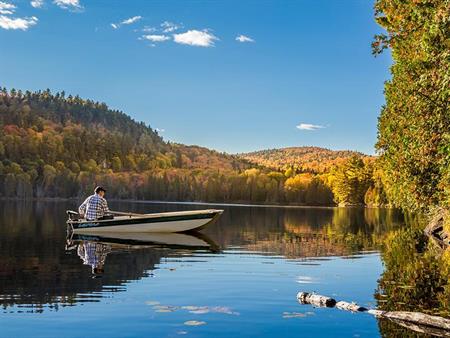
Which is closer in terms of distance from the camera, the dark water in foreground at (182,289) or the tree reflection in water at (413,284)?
the dark water in foreground at (182,289)

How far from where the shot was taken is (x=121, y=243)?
38719 millimetres

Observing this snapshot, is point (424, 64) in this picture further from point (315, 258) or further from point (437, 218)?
point (437, 218)

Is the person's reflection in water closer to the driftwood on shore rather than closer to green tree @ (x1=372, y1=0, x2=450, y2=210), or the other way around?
the driftwood on shore

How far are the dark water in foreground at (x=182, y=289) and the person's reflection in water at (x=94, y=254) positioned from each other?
19 centimetres

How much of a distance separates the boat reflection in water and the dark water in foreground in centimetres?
19

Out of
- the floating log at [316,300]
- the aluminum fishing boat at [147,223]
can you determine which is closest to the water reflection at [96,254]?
the aluminum fishing boat at [147,223]

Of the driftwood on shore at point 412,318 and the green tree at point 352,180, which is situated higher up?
the green tree at point 352,180

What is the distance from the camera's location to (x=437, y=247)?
36.7 m

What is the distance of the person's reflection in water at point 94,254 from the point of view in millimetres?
25745

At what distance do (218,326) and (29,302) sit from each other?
21.2ft

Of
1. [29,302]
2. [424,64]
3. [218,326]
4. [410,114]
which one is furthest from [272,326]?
[410,114]

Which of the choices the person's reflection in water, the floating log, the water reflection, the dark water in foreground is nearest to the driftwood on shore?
the floating log

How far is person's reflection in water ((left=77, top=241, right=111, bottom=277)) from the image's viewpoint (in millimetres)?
25745

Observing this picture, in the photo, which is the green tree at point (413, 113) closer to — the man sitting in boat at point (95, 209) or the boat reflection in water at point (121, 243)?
the boat reflection in water at point (121, 243)
